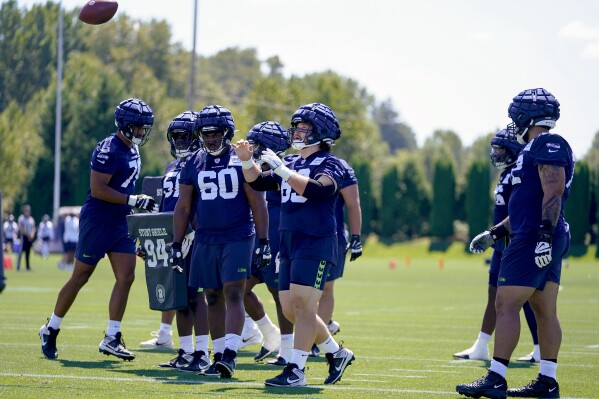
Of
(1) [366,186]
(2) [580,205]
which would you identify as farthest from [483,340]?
(1) [366,186]

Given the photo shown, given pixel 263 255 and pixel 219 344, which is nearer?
pixel 263 255

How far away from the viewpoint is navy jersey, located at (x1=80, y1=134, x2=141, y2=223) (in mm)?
10531

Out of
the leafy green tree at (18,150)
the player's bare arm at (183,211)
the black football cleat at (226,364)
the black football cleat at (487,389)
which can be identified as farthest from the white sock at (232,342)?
the leafy green tree at (18,150)

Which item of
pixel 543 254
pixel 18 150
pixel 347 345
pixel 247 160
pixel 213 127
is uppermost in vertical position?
pixel 18 150

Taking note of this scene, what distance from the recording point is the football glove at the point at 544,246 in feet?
26.1

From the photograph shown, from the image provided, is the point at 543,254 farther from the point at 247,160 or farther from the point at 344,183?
the point at 247,160

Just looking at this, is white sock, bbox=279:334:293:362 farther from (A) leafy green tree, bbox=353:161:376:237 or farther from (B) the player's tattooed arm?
(A) leafy green tree, bbox=353:161:376:237

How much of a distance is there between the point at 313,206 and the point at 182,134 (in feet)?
7.30

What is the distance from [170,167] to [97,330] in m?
3.42

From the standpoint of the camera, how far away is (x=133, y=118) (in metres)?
10.6

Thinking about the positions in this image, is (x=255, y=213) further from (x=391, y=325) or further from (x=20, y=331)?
(x=391, y=325)

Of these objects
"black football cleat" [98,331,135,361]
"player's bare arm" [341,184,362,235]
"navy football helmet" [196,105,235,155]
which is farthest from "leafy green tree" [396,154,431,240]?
"navy football helmet" [196,105,235,155]

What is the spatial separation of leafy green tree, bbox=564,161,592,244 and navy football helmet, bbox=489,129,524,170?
47513 mm

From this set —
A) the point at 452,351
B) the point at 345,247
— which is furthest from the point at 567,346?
the point at 345,247
